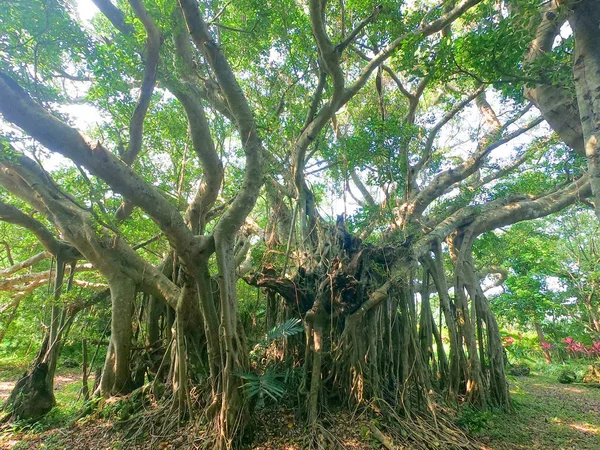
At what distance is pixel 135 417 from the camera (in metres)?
3.79

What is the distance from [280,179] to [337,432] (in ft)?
13.9

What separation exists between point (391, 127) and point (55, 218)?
470 cm

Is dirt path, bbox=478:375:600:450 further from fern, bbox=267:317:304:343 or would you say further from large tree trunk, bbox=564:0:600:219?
large tree trunk, bbox=564:0:600:219

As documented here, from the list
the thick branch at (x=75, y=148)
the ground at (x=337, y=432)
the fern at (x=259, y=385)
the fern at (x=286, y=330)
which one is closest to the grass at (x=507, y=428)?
the ground at (x=337, y=432)

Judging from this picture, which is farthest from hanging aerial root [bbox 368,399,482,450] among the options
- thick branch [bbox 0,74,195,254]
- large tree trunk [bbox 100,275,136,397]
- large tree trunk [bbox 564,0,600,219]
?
large tree trunk [bbox 100,275,136,397]

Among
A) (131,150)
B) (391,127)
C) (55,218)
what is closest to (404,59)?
(391,127)

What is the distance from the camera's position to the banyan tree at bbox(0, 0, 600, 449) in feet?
9.72

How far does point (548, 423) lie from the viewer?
173 inches

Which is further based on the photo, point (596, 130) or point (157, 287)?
point (157, 287)

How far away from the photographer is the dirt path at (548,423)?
11.8 ft

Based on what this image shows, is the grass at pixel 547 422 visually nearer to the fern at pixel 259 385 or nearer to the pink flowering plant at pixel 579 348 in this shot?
the pink flowering plant at pixel 579 348

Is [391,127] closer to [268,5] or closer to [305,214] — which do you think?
[305,214]

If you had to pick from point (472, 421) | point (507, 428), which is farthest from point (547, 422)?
Result: point (472, 421)

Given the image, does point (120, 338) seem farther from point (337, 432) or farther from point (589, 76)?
point (589, 76)
